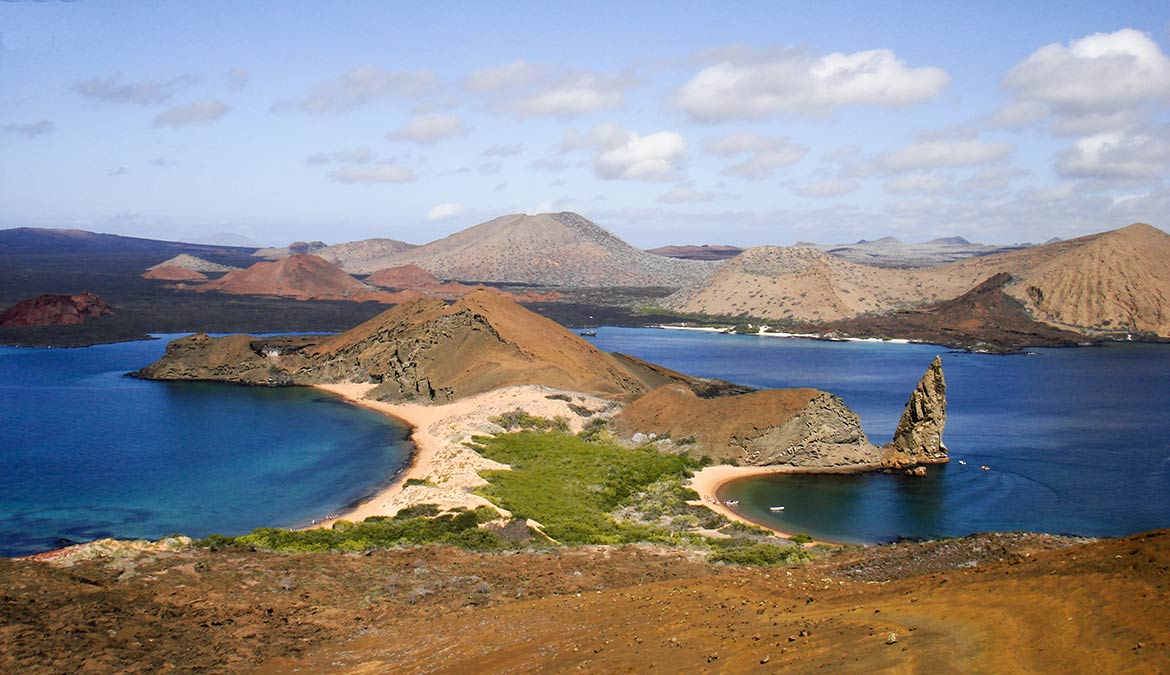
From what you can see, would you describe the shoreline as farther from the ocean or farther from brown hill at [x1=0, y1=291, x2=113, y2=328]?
brown hill at [x1=0, y1=291, x2=113, y2=328]

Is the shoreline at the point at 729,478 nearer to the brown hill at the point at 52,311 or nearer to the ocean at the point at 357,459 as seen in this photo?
the ocean at the point at 357,459

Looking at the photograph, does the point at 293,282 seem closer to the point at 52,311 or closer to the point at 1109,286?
the point at 52,311

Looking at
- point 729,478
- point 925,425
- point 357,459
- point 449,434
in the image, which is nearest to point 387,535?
point 357,459

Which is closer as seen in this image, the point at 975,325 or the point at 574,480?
the point at 574,480

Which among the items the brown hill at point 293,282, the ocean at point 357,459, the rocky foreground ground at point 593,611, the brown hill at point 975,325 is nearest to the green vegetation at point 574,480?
the ocean at point 357,459

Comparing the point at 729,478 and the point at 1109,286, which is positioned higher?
the point at 1109,286

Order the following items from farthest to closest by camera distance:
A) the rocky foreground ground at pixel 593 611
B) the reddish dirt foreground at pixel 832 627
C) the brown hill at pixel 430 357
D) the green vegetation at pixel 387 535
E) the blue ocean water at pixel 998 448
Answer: the brown hill at pixel 430 357
the blue ocean water at pixel 998 448
the green vegetation at pixel 387 535
the rocky foreground ground at pixel 593 611
the reddish dirt foreground at pixel 832 627

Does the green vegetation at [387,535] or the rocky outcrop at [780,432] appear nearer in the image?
the green vegetation at [387,535]
